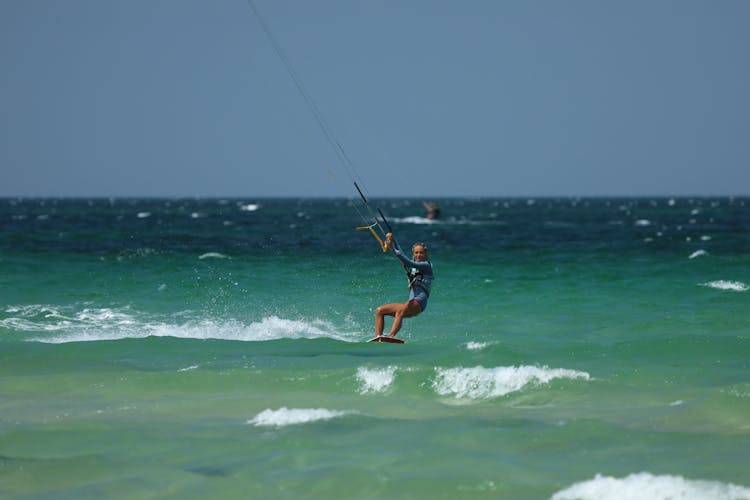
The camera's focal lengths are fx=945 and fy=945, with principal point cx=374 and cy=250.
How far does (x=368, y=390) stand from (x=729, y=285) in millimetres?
16254

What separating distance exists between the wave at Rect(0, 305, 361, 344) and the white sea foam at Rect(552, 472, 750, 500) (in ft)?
32.1

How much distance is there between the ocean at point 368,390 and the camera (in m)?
9.15

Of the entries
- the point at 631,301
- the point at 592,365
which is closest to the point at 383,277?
the point at 631,301

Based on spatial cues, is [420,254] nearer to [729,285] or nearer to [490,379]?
[490,379]

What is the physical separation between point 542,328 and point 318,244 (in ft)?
88.8

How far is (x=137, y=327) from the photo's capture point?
777 inches

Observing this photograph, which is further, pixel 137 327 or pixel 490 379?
pixel 137 327

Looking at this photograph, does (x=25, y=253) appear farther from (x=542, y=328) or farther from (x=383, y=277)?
(x=542, y=328)

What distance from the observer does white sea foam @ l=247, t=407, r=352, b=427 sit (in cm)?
1105

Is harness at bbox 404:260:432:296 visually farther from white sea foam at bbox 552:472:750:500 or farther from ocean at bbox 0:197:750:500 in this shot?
white sea foam at bbox 552:472:750:500

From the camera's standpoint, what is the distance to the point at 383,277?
29.7m

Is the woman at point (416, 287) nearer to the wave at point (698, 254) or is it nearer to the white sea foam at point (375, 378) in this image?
the white sea foam at point (375, 378)

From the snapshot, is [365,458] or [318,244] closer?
[365,458]

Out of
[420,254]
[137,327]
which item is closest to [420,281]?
[420,254]
